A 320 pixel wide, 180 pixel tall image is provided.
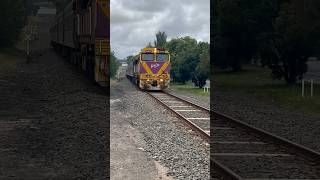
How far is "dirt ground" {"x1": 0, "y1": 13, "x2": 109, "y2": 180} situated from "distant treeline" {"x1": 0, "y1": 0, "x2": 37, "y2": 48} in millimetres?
35113

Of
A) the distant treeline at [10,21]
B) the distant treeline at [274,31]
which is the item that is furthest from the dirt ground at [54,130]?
the distant treeline at [10,21]

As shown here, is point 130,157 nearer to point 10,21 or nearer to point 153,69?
point 153,69

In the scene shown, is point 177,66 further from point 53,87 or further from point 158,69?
point 53,87

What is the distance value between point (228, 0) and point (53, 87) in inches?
870

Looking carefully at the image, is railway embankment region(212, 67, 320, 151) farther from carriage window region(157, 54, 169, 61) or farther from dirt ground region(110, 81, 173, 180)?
carriage window region(157, 54, 169, 61)

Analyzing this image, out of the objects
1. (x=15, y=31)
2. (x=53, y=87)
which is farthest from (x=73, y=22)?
(x=15, y=31)

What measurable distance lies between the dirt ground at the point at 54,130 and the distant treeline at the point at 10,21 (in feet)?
115

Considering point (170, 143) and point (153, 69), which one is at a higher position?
point (153, 69)

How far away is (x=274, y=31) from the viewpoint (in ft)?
98.5

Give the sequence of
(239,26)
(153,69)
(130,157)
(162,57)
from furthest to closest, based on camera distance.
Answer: (239,26) → (162,57) → (153,69) → (130,157)

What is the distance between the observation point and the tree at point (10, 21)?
5547cm

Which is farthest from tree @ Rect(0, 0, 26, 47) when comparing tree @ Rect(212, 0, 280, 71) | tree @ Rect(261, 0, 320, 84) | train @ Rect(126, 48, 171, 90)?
tree @ Rect(261, 0, 320, 84)

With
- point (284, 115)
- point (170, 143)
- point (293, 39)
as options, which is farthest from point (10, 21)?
point (170, 143)

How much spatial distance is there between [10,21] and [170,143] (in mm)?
50488
